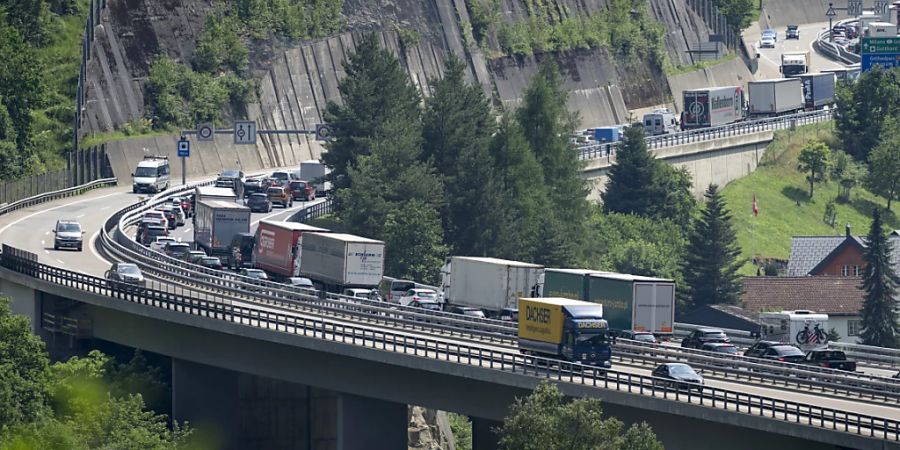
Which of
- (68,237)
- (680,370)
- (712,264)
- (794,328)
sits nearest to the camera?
(680,370)

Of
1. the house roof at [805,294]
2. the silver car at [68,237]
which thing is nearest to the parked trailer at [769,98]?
the house roof at [805,294]

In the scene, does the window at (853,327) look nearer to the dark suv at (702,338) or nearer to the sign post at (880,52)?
the dark suv at (702,338)

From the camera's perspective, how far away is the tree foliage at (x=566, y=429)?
5601 cm

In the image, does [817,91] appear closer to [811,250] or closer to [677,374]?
[811,250]

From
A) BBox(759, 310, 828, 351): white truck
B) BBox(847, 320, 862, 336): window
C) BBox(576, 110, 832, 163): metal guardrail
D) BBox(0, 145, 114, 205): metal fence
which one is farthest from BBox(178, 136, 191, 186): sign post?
BBox(759, 310, 828, 351): white truck

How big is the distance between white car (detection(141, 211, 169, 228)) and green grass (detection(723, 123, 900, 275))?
49.2m

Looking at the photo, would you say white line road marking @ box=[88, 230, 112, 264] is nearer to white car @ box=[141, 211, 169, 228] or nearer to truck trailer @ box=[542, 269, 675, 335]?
white car @ box=[141, 211, 169, 228]

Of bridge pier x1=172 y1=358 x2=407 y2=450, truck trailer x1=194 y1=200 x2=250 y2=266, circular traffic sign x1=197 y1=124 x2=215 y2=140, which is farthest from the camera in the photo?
circular traffic sign x1=197 y1=124 x2=215 y2=140

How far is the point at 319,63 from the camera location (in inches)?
6225

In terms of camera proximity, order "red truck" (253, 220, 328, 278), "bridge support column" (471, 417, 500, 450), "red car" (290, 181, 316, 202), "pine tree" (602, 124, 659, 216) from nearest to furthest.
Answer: "bridge support column" (471, 417, 500, 450) → "red truck" (253, 220, 328, 278) → "red car" (290, 181, 316, 202) → "pine tree" (602, 124, 659, 216)

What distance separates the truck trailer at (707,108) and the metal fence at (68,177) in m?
54.0

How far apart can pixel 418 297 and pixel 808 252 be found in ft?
194

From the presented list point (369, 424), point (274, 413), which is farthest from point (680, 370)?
point (274, 413)

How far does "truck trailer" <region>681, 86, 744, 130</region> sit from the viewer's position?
6649 inches
